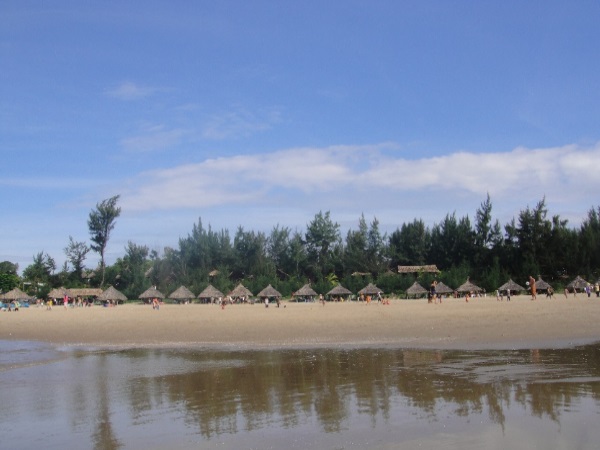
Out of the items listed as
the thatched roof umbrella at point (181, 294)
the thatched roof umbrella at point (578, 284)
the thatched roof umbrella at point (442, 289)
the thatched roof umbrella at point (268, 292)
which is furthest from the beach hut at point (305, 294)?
the thatched roof umbrella at point (578, 284)

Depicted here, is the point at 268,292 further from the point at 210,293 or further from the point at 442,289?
the point at 442,289

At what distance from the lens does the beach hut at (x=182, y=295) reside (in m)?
61.4

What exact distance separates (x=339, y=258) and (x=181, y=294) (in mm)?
22667

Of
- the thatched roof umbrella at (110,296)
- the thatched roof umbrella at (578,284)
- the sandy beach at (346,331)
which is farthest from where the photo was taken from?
Answer: the thatched roof umbrella at (110,296)

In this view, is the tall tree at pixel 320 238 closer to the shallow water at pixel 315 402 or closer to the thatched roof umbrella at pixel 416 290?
the thatched roof umbrella at pixel 416 290

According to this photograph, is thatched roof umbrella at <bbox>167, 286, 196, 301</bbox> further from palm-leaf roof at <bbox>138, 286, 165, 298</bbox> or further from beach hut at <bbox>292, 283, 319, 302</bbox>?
beach hut at <bbox>292, 283, 319, 302</bbox>

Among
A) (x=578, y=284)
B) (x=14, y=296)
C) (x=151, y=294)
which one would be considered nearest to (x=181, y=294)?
(x=151, y=294)

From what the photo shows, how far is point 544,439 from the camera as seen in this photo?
7.24 m

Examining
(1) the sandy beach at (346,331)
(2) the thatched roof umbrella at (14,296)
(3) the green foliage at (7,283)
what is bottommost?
(1) the sandy beach at (346,331)

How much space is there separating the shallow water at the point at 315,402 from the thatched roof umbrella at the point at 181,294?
4571cm

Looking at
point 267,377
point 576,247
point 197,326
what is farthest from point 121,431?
point 576,247

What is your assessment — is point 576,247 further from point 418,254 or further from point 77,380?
point 77,380

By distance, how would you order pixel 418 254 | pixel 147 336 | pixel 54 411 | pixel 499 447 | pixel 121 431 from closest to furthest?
pixel 499 447 < pixel 121 431 < pixel 54 411 < pixel 147 336 < pixel 418 254

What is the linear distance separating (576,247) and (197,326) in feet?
157
